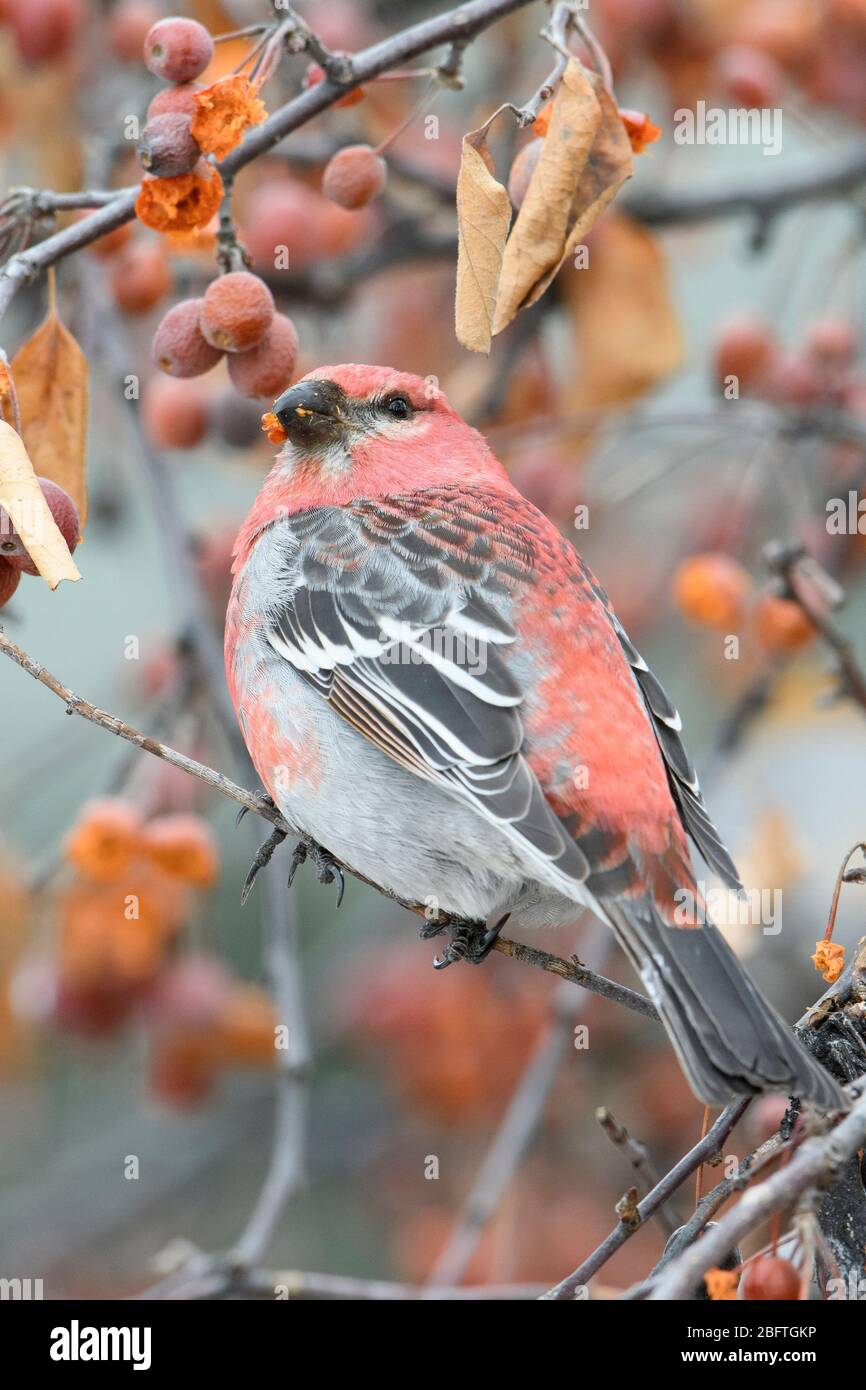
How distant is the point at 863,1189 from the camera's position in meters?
2.17

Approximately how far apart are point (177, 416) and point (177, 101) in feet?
4.65

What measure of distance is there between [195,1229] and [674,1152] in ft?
5.09

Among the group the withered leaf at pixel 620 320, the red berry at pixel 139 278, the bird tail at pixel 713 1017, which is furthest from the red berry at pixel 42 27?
the bird tail at pixel 713 1017

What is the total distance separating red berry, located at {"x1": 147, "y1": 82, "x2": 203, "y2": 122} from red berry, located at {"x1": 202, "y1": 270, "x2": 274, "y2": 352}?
0.28 meters

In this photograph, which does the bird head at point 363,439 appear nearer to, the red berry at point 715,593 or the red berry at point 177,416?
the red berry at point 177,416

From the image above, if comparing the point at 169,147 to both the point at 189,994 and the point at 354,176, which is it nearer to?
the point at 354,176

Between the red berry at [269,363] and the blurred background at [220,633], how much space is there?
1.57 ft

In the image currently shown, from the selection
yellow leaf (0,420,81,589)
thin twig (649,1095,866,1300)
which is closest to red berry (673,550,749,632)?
yellow leaf (0,420,81,589)

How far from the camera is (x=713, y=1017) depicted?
2430mm

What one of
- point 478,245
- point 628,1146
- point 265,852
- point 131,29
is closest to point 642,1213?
point 628,1146
